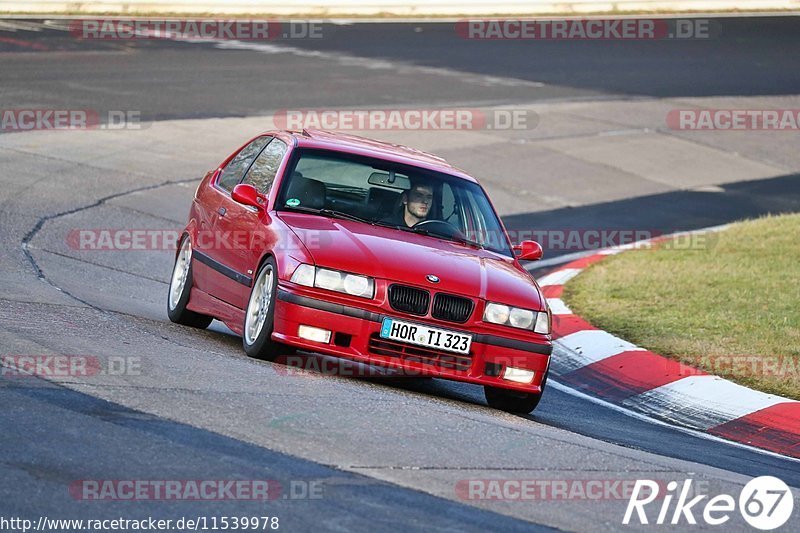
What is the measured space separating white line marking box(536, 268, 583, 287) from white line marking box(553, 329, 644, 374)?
237 centimetres

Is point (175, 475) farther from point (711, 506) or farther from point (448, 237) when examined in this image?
point (448, 237)

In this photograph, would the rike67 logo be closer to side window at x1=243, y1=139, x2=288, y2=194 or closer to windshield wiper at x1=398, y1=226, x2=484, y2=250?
windshield wiper at x1=398, y1=226, x2=484, y2=250

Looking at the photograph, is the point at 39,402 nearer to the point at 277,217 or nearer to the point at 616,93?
the point at 277,217

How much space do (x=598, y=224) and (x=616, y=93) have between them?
9.31 m

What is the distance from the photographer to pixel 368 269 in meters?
8.32

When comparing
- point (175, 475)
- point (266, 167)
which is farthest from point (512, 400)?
point (175, 475)

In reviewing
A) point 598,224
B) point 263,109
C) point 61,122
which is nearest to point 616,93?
point 263,109

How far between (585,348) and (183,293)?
3236 mm

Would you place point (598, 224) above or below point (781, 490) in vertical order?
below

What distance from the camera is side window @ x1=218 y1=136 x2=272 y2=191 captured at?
1031 centimetres

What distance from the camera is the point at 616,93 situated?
86.1ft

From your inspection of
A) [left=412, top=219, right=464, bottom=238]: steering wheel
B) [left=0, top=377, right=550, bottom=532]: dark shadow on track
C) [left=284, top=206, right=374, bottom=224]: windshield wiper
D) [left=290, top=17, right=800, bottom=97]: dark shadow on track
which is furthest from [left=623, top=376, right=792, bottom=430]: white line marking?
[left=290, top=17, right=800, bottom=97]: dark shadow on track

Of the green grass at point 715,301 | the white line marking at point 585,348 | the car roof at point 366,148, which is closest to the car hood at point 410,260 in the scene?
the car roof at point 366,148

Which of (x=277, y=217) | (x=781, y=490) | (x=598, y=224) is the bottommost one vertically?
(x=598, y=224)
